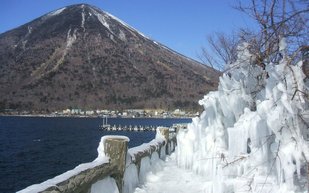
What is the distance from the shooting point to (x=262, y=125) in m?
7.31

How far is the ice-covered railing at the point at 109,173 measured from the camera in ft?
16.9

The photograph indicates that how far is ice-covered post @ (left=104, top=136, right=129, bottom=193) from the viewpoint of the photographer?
7.23 metres

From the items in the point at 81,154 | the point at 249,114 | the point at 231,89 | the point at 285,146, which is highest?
the point at 231,89

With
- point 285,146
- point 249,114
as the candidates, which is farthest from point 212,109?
point 285,146

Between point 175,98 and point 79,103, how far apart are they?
42.2m

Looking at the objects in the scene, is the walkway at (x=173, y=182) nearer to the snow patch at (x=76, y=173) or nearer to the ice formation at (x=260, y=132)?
the ice formation at (x=260, y=132)

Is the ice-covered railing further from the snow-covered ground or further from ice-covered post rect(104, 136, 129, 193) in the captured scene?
the snow-covered ground

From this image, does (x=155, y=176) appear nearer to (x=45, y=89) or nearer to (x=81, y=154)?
(x=81, y=154)

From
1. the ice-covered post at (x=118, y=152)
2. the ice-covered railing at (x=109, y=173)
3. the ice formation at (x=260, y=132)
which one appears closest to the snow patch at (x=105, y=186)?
the ice-covered railing at (x=109, y=173)

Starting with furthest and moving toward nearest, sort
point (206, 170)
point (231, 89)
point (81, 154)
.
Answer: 1. point (81, 154)
2. point (206, 170)
3. point (231, 89)

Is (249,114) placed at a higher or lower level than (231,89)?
lower

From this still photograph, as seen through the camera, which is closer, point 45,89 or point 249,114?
point 249,114

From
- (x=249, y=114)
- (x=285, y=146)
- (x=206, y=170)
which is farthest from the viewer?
(x=206, y=170)

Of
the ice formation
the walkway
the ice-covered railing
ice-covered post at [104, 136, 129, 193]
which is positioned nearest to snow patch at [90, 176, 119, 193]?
the ice-covered railing
